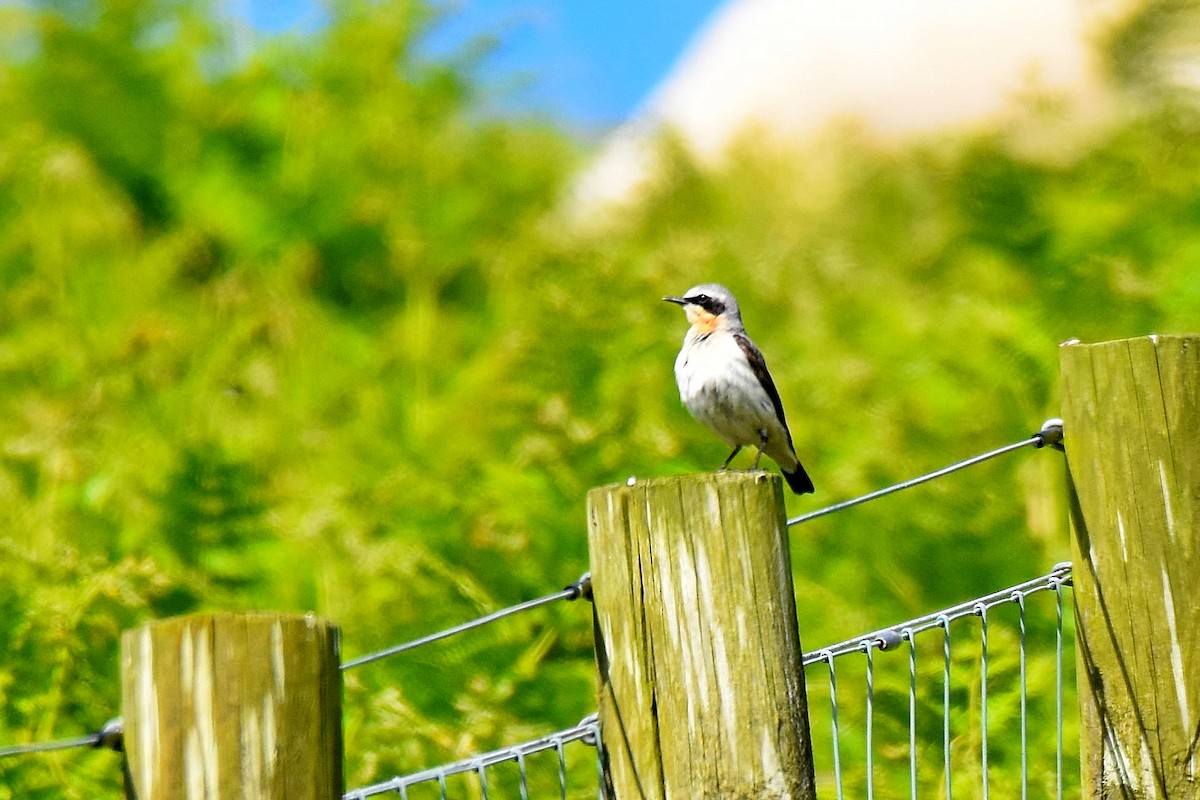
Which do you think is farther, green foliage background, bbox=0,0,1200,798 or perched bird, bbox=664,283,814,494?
green foliage background, bbox=0,0,1200,798

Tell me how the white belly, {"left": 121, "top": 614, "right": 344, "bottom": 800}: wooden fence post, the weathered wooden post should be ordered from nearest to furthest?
{"left": 121, "top": 614, "right": 344, "bottom": 800}: wooden fence post < the weathered wooden post < the white belly

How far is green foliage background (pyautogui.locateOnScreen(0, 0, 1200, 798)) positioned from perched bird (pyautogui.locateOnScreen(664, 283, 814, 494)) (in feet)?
3.18

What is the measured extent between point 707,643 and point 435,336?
6.47 m

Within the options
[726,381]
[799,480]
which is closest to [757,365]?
[726,381]

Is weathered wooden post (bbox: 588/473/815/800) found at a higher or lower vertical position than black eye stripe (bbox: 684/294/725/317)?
lower

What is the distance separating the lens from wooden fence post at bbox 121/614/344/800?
1857 millimetres

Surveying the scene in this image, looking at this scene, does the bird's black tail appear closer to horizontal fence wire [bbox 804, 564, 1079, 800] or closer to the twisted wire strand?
horizontal fence wire [bbox 804, 564, 1079, 800]

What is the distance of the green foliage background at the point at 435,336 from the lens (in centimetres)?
536

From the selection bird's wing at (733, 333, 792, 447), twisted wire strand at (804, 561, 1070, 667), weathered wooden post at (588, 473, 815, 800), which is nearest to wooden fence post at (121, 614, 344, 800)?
weathered wooden post at (588, 473, 815, 800)

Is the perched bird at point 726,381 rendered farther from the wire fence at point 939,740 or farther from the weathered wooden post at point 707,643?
the weathered wooden post at point 707,643

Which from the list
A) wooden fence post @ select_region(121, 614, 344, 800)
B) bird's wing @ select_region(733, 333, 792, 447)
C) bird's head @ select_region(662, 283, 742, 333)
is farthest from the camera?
bird's head @ select_region(662, 283, 742, 333)

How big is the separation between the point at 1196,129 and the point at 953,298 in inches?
59.3

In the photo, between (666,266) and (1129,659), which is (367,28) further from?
(1129,659)

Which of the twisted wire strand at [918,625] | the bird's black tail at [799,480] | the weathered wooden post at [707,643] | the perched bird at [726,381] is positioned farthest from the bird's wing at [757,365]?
the weathered wooden post at [707,643]
